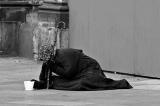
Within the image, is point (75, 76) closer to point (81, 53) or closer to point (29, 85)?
point (81, 53)

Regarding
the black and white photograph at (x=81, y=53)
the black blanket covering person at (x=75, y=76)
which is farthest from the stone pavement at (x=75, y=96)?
the black blanket covering person at (x=75, y=76)

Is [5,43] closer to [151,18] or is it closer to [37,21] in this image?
[37,21]

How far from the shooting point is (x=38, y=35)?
17406mm

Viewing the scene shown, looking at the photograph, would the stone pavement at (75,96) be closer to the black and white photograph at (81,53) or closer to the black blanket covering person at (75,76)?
the black and white photograph at (81,53)

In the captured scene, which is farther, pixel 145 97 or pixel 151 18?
pixel 151 18

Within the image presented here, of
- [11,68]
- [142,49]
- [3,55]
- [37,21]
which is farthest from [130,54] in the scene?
[3,55]

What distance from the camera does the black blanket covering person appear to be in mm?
10711

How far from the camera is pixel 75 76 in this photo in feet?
35.9

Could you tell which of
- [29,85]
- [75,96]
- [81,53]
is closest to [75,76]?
[81,53]

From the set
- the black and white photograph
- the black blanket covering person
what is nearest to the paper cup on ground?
the black and white photograph

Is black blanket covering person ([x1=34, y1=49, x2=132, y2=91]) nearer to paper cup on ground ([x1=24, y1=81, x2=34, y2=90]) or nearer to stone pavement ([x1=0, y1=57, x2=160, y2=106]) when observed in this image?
paper cup on ground ([x1=24, y1=81, x2=34, y2=90])

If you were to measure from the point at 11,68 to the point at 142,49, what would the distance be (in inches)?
152

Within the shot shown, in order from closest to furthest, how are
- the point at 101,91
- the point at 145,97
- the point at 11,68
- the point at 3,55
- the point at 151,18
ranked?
1. the point at 145,97
2. the point at 101,91
3. the point at 151,18
4. the point at 11,68
5. the point at 3,55

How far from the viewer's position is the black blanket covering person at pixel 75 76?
1071cm
